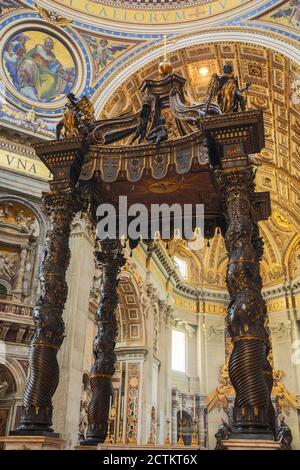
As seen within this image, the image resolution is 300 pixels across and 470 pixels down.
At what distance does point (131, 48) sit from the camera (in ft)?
43.7

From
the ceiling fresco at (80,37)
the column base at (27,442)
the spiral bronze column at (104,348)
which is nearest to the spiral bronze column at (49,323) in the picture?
the column base at (27,442)

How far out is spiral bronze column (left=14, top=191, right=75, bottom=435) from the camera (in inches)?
202

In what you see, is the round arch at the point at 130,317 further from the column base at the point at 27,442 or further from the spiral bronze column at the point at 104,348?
the column base at the point at 27,442

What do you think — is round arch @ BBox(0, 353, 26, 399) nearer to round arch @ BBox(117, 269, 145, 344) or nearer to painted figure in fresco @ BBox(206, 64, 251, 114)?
painted figure in fresco @ BBox(206, 64, 251, 114)

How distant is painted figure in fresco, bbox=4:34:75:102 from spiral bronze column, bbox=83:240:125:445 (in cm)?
632

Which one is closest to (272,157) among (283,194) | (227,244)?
(283,194)

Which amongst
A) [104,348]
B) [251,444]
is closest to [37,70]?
[104,348]

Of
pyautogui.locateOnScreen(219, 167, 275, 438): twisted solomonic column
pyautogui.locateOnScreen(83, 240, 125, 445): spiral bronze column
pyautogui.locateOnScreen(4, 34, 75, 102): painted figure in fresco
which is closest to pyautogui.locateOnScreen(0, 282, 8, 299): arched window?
pyautogui.locateOnScreen(83, 240, 125, 445): spiral bronze column

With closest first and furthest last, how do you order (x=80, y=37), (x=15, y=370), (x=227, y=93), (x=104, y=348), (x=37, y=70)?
1. (x=227, y=93)
2. (x=104, y=348)
3. (x=15, y=370)
4. (x=37, y=70)
5. (x=80, y=37)

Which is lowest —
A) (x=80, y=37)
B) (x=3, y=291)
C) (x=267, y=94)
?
(x=3, y=291)

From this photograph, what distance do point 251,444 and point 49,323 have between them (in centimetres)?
251

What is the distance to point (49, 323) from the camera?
5492 mm

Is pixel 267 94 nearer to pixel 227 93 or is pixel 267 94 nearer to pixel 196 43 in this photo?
pixel 196 43

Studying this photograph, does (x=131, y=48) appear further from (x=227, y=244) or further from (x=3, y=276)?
(x=227, y=244)
